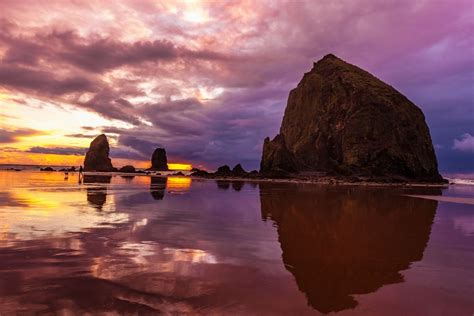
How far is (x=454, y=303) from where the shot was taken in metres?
5.46

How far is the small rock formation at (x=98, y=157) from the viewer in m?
136

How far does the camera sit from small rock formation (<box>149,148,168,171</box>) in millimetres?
163875

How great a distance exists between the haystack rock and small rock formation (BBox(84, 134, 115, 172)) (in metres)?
73.1

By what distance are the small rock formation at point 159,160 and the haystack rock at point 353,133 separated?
231ft

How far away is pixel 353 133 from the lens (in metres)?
91.6

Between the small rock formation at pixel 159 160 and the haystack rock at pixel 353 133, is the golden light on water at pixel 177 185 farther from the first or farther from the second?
the small rock formation at pixel 159 160

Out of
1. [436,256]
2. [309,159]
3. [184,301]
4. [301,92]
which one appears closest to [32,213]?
[184,301]

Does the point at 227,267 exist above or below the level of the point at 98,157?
below

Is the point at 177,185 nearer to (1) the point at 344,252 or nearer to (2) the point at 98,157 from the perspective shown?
(1) the point at 344,252

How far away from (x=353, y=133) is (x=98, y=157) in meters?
97.8

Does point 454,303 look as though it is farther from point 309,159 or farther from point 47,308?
point 309,159

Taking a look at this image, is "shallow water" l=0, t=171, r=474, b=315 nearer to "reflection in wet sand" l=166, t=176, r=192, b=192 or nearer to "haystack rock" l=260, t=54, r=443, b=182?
"reflection in wet sand" l=166, t=176, r=192, b=192

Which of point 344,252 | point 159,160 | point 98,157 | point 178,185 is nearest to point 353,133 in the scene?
point 178,185

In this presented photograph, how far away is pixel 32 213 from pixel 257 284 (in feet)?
37.4
